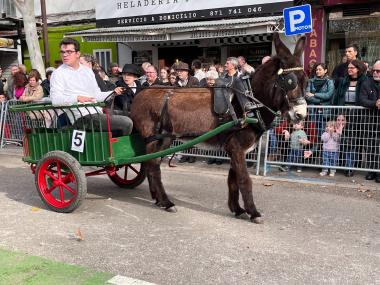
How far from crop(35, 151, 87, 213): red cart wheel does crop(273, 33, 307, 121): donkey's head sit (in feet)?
8.36

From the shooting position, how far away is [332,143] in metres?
7.28

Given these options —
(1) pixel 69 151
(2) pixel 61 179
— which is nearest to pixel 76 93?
(1) pixel 69 151

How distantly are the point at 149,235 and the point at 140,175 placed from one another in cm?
197

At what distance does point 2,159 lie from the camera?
31.2ft

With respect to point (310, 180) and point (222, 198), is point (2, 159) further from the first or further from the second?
point (310, 180)

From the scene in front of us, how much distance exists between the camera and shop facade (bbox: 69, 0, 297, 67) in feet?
40.9

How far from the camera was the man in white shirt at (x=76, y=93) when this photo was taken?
5.46 meters

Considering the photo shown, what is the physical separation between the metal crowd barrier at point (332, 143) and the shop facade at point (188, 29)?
15.2 ft

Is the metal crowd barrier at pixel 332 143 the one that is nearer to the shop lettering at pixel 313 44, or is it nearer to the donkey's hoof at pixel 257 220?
the donkey's hoof at pixel 257 220

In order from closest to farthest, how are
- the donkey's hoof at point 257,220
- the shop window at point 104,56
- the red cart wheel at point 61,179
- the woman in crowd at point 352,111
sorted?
the donkey's hoof at point 257,220
the red cart wheel at point 61,179
the woman in crowd at point 352,111
the shop window at point 104,56

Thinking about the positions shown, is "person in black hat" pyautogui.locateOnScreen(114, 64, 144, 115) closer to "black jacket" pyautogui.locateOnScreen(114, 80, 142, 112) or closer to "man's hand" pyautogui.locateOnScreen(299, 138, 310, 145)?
"black jacket" pyautogui.locateOnScreen(114, 80, 142, 112)

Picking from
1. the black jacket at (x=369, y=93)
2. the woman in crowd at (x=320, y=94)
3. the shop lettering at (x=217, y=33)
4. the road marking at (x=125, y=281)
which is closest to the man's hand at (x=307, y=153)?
the woman in crowd at (x=320, y=94)

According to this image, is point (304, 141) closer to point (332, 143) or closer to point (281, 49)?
point (332, 143)

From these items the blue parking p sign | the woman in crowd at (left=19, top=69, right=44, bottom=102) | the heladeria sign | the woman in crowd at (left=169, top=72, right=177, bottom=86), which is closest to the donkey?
the blue parking p sign
